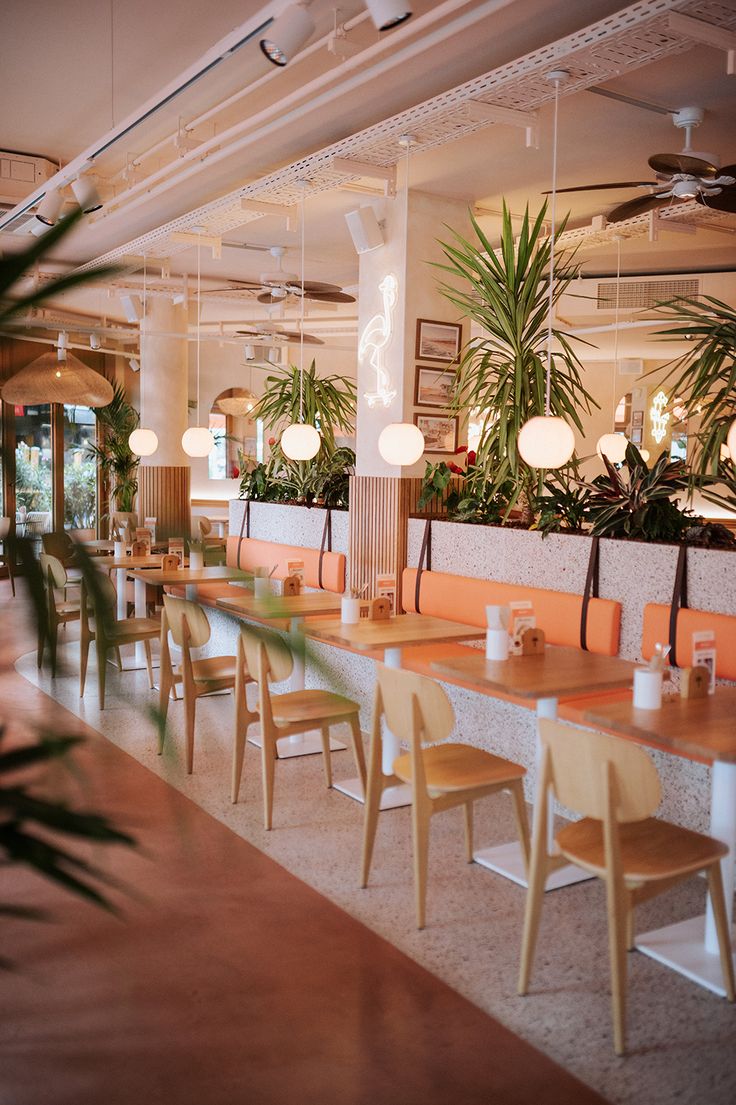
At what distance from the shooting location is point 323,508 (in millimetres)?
7410

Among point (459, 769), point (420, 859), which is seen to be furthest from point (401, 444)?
point (420, 859)

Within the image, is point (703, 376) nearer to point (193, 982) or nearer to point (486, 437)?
point (486, 437)

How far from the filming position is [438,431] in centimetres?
665

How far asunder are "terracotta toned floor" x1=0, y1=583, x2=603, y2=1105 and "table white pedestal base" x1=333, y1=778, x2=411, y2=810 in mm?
948

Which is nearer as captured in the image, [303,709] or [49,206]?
[303,709]

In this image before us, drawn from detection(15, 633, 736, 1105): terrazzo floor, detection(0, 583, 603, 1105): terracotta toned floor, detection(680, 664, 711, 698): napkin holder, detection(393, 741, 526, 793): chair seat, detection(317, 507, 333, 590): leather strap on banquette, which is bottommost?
detection(0, 583, 603, 1105): terracotta toned floor

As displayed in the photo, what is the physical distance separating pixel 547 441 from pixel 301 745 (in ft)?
8.19

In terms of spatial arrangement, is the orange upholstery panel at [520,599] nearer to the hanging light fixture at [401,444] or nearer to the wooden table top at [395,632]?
the wooden table top at [395,632]

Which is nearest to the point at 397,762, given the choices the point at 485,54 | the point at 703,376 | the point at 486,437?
the point at 703,376

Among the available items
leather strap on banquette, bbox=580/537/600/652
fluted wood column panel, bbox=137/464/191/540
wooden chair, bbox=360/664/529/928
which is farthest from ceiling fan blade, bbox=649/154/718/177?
fluted wood column panel, bbox=137/464/191/540

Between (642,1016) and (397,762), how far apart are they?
1.23 m

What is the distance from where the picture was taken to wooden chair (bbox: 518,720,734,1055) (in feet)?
8.93

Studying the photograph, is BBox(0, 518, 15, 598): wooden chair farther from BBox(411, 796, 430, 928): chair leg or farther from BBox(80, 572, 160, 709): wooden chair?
BBox(411, 796, 430, 928): chair leg

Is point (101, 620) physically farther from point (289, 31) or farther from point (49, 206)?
point (49, 206)
